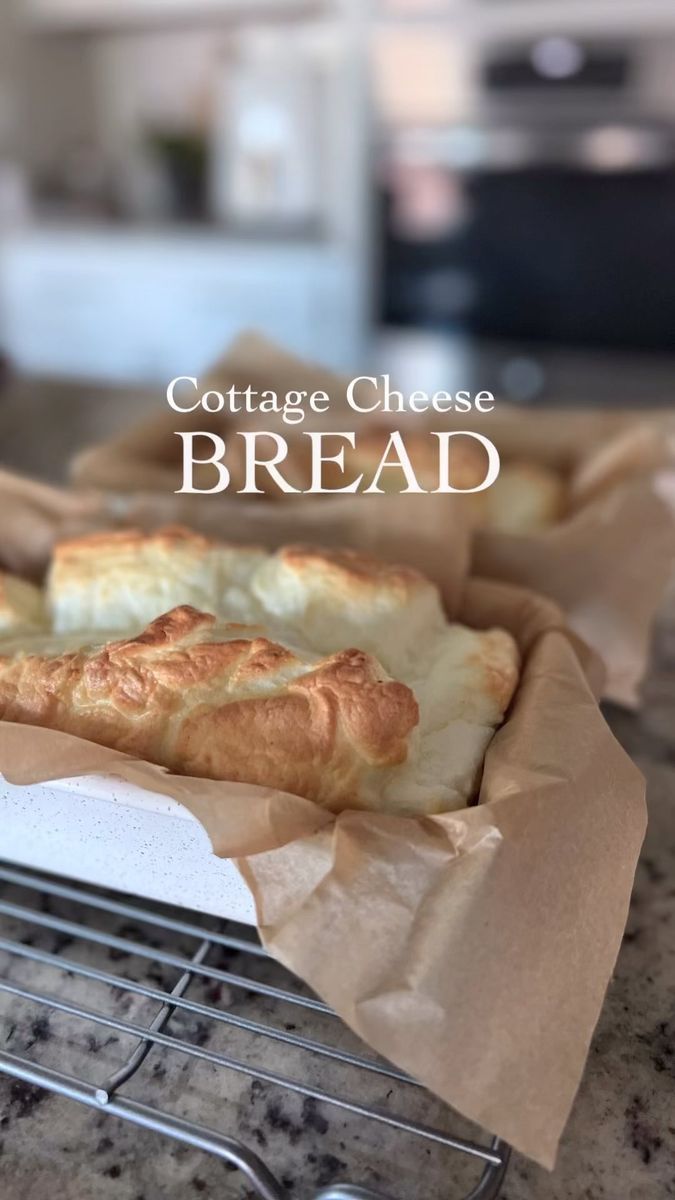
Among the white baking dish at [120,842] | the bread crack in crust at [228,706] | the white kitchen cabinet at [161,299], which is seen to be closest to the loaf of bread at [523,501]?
the bread crack in crust at [228,706]

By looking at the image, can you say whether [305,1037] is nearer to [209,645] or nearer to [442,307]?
[209,645]

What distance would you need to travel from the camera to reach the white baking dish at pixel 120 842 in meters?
0.59

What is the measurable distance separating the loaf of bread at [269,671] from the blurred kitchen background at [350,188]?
4.03 ft

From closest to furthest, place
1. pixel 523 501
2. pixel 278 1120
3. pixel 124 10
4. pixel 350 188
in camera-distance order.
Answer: pixel 278 1120
pixel 523 501
pixel 350 188
pixel 124 10

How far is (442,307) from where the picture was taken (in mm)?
2908

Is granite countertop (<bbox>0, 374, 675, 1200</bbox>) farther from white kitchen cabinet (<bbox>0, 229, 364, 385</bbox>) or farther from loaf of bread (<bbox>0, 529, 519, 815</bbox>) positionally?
white kitchen cabinet (<bbox>0, 229, 364, 385</bbox>)

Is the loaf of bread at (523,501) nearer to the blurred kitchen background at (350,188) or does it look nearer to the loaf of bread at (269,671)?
the loaf of bread at (269,671)

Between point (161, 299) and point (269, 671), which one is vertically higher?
point (269, 671)

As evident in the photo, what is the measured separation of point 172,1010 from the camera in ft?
1.99

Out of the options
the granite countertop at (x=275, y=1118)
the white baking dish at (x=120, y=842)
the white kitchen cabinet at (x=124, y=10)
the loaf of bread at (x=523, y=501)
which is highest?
the white kitchen cabinet at (x=124, y=10)

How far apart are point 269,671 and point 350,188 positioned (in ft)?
8.57

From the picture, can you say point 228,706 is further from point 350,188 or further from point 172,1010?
point 350,188

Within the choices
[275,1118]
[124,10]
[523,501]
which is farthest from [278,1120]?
[124,10]

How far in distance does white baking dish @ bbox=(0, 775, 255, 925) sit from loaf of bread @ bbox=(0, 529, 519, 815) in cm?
4
